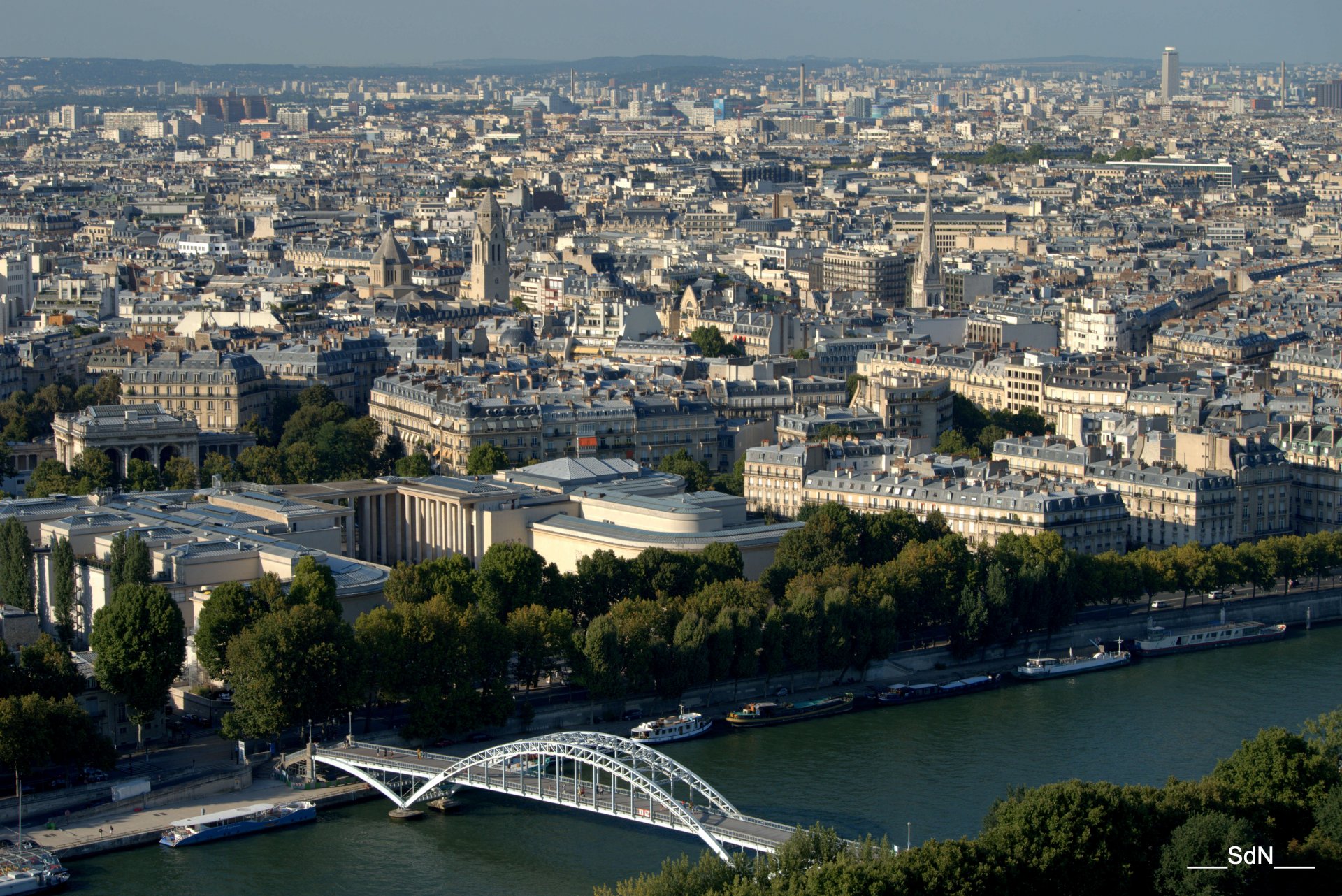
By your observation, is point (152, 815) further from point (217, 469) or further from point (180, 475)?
point (217, 469)

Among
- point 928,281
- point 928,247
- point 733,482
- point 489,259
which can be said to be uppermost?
point 928,247

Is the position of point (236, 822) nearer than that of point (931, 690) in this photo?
Yes

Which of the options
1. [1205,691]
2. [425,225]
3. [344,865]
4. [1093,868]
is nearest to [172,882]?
[344,865]

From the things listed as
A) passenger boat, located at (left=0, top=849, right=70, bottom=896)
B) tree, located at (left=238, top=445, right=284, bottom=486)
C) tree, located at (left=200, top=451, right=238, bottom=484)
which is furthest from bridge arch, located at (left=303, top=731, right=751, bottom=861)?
tree, located at (left=238, top=445, right=284, bottom=486)

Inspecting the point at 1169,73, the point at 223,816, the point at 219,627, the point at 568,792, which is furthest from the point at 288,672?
the point at 1169,73

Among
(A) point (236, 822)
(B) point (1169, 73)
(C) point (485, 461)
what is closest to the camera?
(A) point (236, 822)

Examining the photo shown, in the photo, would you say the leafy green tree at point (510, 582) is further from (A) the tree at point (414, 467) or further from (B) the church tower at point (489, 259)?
(B) the church tower at point (489, 259)

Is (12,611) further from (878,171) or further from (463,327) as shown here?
(878,171)
